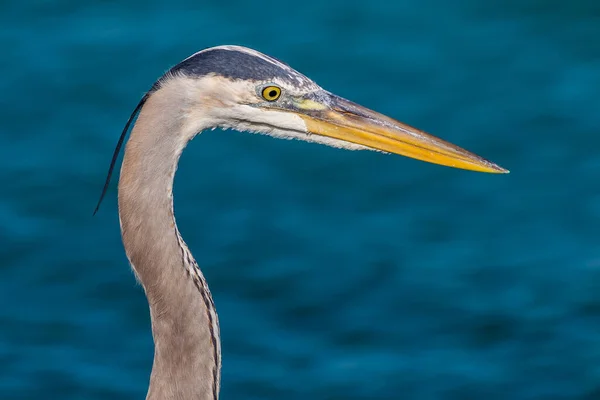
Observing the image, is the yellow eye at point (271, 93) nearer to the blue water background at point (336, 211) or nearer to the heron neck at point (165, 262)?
the heron neck at point (165, 262)

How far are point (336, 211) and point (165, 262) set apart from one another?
8.84 ft

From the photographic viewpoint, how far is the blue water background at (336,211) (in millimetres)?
5824

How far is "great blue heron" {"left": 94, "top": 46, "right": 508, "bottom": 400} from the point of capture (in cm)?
367

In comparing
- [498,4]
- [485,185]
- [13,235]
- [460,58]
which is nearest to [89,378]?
[13,235]

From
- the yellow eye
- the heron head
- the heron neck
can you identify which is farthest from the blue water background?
the yellow eye

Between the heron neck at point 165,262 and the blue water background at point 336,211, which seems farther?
the blue water background at point 336,211

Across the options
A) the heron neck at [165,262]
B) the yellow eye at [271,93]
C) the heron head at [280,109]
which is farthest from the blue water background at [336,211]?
the yellow eye at [271,93]

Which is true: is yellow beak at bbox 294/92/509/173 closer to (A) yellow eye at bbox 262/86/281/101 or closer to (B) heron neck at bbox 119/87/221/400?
(A) yellow eye at bbox 262/86/281/101

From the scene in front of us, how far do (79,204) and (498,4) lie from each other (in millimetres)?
2834

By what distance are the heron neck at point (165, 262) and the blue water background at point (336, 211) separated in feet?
5.74

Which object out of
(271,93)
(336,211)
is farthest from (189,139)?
(336,211)

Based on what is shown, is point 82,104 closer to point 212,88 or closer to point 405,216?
point 405,216

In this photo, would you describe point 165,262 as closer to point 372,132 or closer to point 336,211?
point 372,132

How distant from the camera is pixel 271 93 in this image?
3811 millimetres
